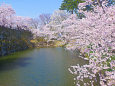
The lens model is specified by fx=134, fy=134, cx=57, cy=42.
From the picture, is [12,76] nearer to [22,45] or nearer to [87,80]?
[87,80]

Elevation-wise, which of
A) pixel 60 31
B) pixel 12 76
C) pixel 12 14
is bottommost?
pixel 12 76

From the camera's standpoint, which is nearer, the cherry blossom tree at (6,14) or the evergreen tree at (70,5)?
the evergreen tree at (70,5)

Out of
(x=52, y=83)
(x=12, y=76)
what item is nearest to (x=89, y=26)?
(x=52, y=83)

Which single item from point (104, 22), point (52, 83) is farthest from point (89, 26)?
point (52, 83)

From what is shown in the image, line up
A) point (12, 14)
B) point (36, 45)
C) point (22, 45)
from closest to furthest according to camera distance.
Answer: point (22, 45), point (12, 14), point (36, 45)

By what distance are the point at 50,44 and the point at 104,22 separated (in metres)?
20.5

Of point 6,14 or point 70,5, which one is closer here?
point 70,5

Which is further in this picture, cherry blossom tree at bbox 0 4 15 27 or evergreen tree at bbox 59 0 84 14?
cherry blossom tree at bbox 0 4 15 27

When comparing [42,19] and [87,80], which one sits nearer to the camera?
[87,80]

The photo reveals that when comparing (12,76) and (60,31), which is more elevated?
(60,31)

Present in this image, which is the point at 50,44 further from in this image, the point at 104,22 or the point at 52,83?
the point at 104,22

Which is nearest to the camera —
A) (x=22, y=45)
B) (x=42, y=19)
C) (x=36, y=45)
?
(x=22, y=45)

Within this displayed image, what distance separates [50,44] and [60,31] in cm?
1491

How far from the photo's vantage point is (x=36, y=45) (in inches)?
908
